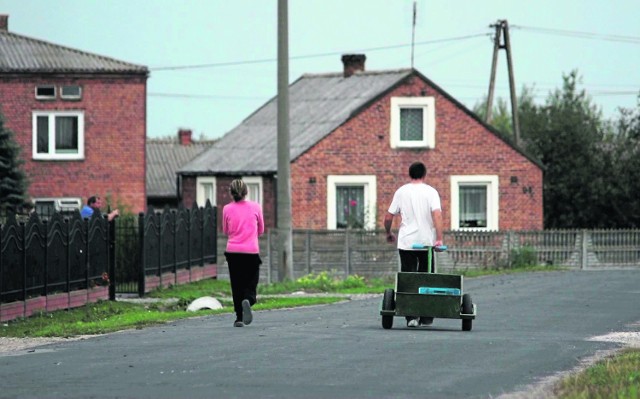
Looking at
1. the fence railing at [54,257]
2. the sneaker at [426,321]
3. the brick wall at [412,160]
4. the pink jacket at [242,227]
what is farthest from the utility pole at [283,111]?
the brick wall at [412,160]

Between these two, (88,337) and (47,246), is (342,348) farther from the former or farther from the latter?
(47,246)

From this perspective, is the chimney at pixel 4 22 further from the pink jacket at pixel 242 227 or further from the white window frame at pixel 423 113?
the pink jacket at pixel 242 227

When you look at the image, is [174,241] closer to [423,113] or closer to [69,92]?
[423,113]

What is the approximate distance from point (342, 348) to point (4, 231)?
8.52 m

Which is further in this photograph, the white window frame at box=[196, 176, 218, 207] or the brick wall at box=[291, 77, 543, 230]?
the white window frame at box=[196, 176, 218, 207]

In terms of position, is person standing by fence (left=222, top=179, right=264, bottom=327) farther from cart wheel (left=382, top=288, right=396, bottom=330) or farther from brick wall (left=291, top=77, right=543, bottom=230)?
brick wall (left=291, top=77, right=543, bottom=230)

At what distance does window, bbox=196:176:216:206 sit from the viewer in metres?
54.4

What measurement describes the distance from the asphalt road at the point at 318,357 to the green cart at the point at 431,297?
0.21 meters

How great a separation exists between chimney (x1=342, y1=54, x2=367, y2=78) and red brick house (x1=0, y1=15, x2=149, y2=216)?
7.78 m

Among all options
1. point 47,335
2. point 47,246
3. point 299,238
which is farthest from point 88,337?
point 299,238

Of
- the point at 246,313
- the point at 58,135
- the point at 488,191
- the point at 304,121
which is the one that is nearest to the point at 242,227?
the point at 246,313

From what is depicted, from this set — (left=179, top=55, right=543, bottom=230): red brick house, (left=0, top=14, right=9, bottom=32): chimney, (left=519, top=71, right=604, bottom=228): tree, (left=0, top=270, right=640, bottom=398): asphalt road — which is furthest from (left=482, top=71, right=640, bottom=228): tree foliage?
(left=0, top=270, right=640, bottom=398): asphalt road

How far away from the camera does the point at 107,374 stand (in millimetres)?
12297

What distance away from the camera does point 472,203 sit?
171 ft
